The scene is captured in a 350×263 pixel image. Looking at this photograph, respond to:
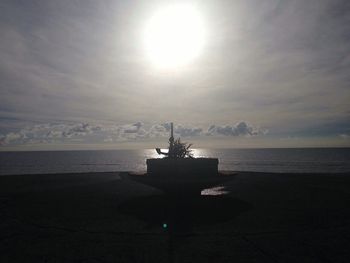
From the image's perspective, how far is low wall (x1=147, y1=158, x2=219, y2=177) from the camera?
14.3 m

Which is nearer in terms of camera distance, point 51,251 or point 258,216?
point 51,251

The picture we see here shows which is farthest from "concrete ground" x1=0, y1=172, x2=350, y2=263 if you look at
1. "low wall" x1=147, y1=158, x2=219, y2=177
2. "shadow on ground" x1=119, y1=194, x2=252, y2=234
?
"low wall" x1=147, y1=158, x2=219, y2=177

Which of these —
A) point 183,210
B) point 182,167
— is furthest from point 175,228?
point 182,167

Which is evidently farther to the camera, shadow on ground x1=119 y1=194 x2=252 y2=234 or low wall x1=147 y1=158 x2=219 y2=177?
low wall x1=147 y1=158 x2=219 y2=177

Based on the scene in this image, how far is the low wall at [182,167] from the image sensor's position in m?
14.3

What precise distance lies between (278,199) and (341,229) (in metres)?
5.60

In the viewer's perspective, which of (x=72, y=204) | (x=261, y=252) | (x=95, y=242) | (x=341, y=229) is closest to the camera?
(x=261, y=252)

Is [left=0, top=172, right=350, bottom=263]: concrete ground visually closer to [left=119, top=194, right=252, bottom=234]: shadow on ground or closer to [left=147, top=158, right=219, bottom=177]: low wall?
[left=119, top=194, right=252, bottom=234]: shadow on ground

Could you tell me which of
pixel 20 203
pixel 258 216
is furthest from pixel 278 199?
pixel 20 203

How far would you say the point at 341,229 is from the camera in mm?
8602

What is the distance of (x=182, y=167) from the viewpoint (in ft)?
47.0

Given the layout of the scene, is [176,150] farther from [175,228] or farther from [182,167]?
[175,228]

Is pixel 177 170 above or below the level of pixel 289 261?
above

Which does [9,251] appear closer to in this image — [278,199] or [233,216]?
[233,216]
